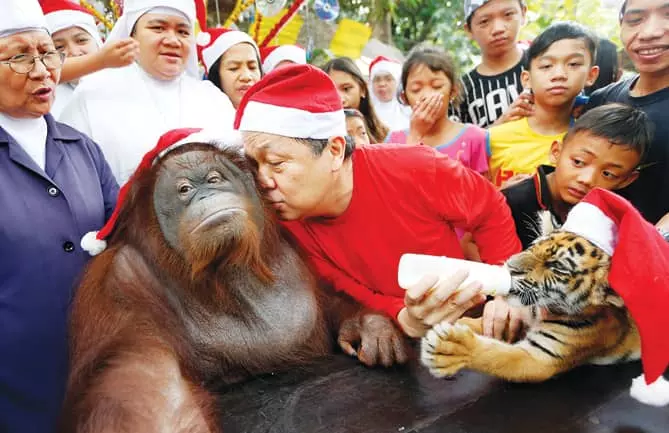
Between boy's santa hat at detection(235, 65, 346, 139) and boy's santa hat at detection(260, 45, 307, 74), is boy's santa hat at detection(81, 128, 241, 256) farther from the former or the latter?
boy's santa hat at detection(260, 45, 307, 74)

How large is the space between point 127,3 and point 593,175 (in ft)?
6.72

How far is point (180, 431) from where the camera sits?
41.3 inches

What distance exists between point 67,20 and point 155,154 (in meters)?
1.81

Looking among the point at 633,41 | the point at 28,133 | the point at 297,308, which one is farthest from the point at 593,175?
the point at 28,133

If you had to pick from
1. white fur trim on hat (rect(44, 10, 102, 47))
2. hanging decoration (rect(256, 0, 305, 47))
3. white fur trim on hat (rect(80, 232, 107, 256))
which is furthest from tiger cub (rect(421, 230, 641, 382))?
hanging decoration (rect(256, 0, 305, 47))

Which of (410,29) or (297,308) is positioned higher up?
(410,29)

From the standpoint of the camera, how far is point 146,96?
2.30 meters

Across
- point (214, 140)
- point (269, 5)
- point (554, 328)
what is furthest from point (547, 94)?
point (269, 5)

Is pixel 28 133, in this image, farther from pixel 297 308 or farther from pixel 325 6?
pixel 325 6

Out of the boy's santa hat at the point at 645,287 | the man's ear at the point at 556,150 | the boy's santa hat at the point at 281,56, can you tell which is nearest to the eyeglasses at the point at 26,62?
the boy's santa hat at the point at 645,287

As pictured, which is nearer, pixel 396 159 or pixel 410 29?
pixel 396 159

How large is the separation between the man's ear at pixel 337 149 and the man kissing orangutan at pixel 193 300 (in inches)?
9.2

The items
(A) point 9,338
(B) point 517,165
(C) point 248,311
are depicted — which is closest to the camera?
(C) point 248,311

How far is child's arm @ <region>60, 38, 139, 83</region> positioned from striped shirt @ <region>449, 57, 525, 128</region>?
1.67m
